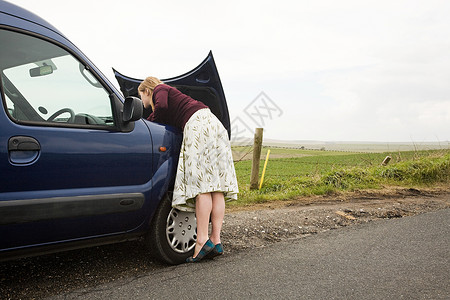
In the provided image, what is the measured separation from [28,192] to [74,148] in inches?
18.3

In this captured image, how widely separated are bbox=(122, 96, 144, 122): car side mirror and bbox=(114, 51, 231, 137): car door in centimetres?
115

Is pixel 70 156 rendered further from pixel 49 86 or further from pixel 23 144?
pixel 49 86

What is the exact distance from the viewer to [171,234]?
153 inches

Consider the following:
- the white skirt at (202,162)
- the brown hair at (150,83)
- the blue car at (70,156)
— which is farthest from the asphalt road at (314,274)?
the brown hair at (150,83)

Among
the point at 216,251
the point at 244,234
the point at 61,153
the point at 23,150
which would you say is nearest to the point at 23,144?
the point at 23,150

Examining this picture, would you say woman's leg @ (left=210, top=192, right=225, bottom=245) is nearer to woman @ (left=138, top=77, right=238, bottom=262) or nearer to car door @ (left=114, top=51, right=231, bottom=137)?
woman @ (left=138, top=77, right=238, bottom=262)

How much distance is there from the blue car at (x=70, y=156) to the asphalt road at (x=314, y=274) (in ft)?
1.40

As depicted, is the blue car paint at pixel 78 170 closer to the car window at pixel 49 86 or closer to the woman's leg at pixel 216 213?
the car window at pixel 49 86

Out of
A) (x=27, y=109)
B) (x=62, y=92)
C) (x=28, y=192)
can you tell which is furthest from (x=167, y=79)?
(x=28, y=192)

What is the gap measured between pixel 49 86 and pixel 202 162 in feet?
5.12

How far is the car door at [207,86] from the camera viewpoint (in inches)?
174

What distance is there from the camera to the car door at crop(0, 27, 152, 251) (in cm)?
293

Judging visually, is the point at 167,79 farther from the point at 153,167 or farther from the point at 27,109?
the point at 27,109

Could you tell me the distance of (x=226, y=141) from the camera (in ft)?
13.8
